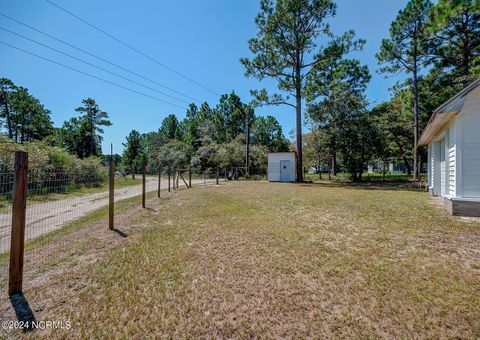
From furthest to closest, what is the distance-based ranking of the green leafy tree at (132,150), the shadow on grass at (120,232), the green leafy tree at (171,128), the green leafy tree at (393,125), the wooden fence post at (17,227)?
1. the green leafy tree at (171,128)
2. the green leafy tree at (132,150)
3. the green leafy tree at (393,125)
4. the shadow on grass at (120,232)
5. the wooden fence post at (17,227)

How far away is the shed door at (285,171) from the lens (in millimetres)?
19844

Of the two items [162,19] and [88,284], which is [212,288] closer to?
[88,284]

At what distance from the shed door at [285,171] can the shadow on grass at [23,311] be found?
18.6 metres

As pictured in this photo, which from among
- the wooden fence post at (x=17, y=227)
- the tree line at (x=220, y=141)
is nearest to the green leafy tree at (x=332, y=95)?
the tree line at (x=220, y=141)

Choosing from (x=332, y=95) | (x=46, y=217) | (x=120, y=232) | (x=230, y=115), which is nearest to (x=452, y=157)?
(x=120, y=232)

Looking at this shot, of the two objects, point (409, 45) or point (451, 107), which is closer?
point (451, 107)

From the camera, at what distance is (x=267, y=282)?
2.56 metres

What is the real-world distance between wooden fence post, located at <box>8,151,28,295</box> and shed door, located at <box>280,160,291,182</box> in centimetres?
1848

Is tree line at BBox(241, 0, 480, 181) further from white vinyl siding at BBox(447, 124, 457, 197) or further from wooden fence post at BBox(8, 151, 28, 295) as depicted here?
wooden fence post at BBox(8, 151, 28, 295)

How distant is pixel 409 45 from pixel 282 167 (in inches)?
488

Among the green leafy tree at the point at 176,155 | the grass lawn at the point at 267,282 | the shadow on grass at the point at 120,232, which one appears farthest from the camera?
the green leafy tree at the point at 176,155

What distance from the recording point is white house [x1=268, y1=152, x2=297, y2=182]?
65.0 feet

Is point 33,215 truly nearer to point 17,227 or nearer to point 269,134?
point 17,227

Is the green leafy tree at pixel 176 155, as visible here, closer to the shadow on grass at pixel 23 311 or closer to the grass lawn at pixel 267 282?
the grass lawn at pixel 267 282
